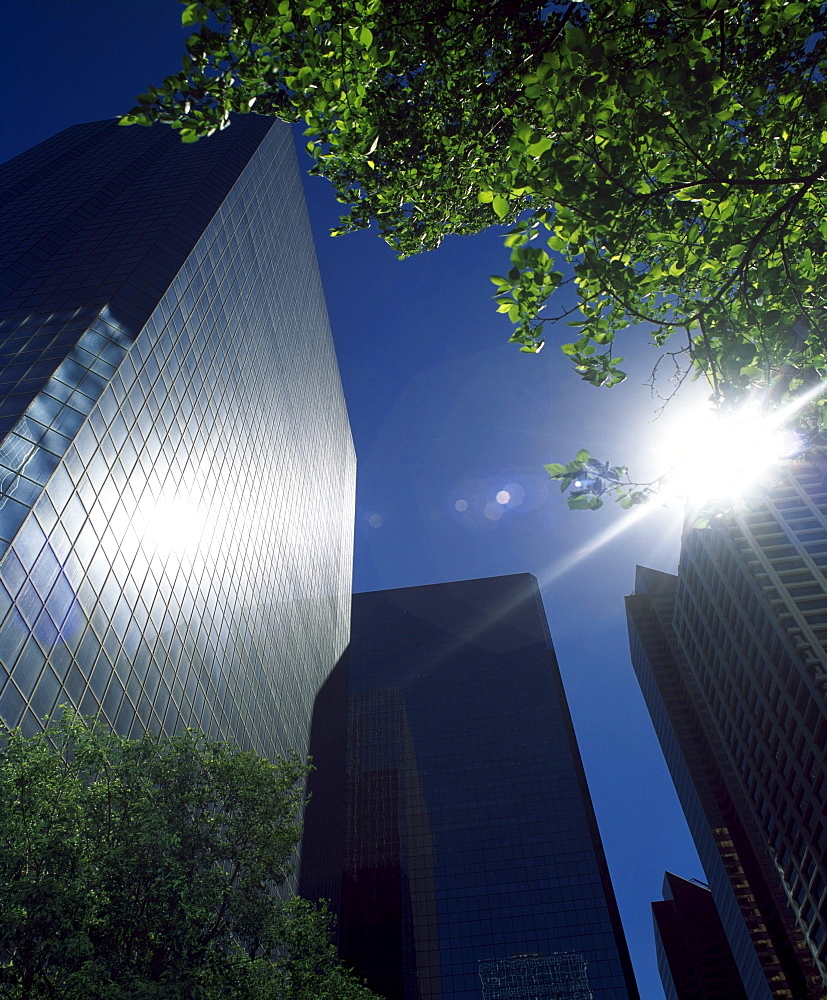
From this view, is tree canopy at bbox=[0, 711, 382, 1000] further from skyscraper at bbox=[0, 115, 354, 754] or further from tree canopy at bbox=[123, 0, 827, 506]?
tree canopy at bbox=[123, 0, 827, 506]

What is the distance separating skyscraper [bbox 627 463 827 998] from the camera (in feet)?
249

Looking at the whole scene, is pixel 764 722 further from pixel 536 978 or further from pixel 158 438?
pixel 158 438

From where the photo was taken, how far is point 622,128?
881cm

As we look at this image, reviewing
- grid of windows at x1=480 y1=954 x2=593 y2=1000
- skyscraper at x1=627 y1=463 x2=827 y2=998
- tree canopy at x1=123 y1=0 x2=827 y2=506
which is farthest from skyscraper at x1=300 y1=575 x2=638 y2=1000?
tree canopy at x1=123 y1=0 x2=827 y2=506

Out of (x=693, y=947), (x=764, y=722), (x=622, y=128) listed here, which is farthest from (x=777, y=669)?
(x=622, y=128)

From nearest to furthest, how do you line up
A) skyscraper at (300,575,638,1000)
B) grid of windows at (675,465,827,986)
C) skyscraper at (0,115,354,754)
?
skyscraper at (0,115,354,754), grid of windows at (675,465,827,986), skyscraper at (300,575,638,1000)

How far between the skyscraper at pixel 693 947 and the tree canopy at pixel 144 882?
14250cm

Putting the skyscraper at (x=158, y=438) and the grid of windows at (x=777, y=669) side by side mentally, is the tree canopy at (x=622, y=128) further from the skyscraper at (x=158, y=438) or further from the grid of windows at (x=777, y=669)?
the grid of windows at (x=777, y=669)

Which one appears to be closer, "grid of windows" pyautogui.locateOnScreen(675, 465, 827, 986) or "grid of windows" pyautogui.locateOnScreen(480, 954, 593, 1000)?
"grid of windows" pyautogui.locateOnScreen(675, 465, 827, 986)

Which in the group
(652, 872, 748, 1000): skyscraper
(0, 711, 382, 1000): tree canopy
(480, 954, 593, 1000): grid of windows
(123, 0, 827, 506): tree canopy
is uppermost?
(652, 872, 748, 1000): skyscraper

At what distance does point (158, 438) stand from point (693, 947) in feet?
492

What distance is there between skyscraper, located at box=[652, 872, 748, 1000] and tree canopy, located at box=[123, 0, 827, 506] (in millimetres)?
153306

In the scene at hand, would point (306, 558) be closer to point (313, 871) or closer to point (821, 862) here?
point (313, 871)

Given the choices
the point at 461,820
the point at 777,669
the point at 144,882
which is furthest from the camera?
the point at 461,820
